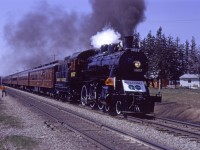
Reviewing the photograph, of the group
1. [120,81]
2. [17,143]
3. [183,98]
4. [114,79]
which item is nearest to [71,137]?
[17,143]

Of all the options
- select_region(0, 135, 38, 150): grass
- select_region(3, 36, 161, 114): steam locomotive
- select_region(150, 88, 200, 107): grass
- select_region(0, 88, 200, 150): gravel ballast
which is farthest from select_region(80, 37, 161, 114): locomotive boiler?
select_region(0, 135, 38, 150): grass

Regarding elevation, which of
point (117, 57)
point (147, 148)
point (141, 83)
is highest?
point (117, 57)

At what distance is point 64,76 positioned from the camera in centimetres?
3127

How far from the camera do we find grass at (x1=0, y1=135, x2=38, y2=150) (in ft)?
35.3

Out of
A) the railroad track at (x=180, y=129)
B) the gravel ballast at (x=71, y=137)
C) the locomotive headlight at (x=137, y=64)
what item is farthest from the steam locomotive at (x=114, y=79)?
the gravel ballast at (x=71, y=137)

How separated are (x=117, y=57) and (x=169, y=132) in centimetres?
784

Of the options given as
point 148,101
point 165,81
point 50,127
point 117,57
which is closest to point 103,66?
point 117,57

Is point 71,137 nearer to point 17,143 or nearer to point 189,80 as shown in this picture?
point 17,143

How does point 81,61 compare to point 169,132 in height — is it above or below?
above

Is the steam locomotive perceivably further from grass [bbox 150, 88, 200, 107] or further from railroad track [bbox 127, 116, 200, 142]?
grass [bbox 150, 88, 200, 107]

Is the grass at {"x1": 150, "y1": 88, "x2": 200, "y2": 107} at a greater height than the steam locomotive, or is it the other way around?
the steam locomotive

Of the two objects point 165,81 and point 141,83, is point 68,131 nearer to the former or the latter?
point 141,83

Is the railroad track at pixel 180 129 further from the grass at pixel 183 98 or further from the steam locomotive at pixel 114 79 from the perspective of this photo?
the grass at pixel 183 98

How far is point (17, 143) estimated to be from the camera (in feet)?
37.6
